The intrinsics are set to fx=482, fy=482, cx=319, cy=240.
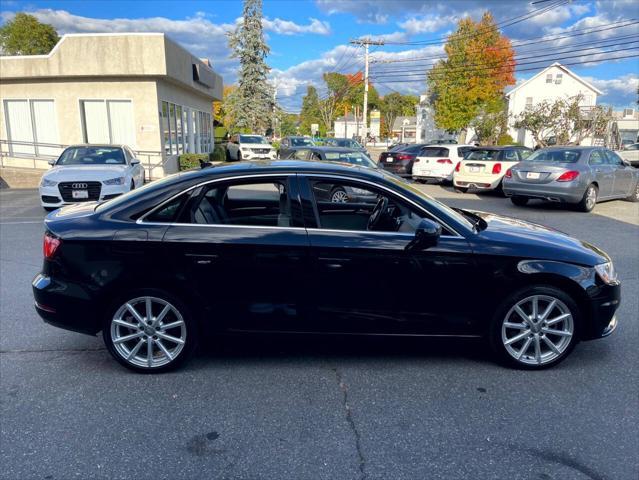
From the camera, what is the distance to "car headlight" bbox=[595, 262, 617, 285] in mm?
3820

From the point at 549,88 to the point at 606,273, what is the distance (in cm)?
5813

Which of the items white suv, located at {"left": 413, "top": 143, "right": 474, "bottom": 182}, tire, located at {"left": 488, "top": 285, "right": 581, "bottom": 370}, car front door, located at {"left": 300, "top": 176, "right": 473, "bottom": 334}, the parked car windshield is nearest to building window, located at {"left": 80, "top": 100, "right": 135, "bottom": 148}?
white suv, located at {"left": 413, "top": 143, "right": 474, "bottom": 182}

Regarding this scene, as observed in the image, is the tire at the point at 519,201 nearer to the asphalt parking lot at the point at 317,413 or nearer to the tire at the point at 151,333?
the asphalt parking lot at the point at 317,413

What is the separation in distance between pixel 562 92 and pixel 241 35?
119 ft

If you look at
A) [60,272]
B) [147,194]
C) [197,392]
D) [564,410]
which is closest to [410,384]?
[564,410]

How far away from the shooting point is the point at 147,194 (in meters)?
3.79

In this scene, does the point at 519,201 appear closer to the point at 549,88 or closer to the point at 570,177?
the point at 570,177

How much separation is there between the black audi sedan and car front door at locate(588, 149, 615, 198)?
9483 mm

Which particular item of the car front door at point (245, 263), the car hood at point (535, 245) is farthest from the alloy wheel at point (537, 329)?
the car front door at point (245, 263)

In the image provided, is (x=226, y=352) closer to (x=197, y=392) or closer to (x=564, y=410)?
(x=197, y=392)

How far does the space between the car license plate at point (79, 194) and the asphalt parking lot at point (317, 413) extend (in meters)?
6.18

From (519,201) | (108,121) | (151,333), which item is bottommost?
(519,201)

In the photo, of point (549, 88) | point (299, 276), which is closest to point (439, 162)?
point (299, 276)

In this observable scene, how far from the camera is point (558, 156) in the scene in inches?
480
